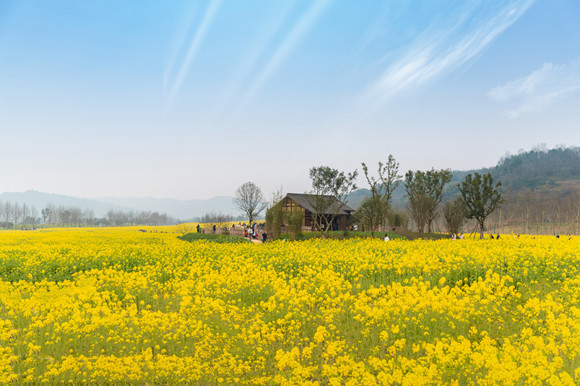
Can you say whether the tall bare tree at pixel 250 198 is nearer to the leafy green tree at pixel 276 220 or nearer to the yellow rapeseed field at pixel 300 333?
the leafy green tree at pixel 276 220

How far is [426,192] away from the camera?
55.8 meters

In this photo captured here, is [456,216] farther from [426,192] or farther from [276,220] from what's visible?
[276,220]

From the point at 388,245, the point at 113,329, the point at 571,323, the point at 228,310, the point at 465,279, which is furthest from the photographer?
the point at 388,245

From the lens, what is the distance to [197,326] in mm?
7641

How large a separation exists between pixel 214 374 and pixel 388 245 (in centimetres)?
Result: 1763

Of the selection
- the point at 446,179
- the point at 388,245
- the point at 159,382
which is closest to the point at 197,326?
the point at 159,382

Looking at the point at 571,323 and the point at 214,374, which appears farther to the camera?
the point at 571,323

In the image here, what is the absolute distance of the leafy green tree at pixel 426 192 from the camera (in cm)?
4569

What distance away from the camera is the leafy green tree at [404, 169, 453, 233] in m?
45.7

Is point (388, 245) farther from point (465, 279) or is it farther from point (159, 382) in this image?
point (159, 382)

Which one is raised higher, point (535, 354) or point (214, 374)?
point (535, 354)

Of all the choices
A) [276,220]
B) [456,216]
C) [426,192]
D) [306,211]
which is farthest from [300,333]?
[426,192]

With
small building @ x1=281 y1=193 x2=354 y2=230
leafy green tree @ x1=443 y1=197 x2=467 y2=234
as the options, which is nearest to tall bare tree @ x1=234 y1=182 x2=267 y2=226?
small building @ x1=281 y1=193 x2=354 y2=230

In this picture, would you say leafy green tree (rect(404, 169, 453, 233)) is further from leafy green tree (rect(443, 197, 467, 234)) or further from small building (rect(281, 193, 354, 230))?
small building (rect(281, 193, 354, 230))
